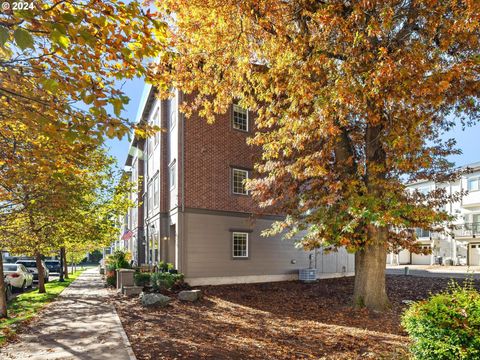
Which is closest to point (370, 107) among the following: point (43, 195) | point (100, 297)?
point (43, 195)

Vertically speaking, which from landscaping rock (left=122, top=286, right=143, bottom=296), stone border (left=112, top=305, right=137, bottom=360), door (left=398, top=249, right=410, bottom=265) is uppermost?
stone border (left=112, top=305, right=137, bottom=360)

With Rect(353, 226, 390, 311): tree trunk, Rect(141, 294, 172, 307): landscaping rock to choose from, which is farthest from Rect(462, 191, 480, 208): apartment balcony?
Rect(141, 294, 172, 307): landscaping rock

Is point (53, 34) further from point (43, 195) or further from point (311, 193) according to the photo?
point (311, 193)

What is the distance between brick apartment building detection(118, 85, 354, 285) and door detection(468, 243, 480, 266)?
3054 cm

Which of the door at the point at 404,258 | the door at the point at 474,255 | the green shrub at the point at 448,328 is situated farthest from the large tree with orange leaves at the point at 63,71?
the door at the point at 404,258

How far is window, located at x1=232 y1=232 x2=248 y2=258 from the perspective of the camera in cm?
2000

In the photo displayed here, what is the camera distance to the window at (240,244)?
20000mm

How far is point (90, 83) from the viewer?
18.9 ft

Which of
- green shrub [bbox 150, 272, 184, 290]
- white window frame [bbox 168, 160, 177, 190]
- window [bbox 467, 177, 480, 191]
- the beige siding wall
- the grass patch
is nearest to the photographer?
the grass patch

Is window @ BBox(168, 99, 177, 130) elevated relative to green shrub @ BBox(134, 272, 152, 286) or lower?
elevated

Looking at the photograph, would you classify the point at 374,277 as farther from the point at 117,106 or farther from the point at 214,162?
the point at 117,106

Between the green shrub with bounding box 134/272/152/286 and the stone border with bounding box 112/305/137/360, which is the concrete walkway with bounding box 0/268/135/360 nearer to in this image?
the stone border with bounding box 112/305/137/360

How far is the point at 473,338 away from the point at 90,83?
6628 mm

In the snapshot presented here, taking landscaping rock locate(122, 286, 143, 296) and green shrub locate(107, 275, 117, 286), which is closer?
landscaping rock locate(122, 286, 143, 296)
